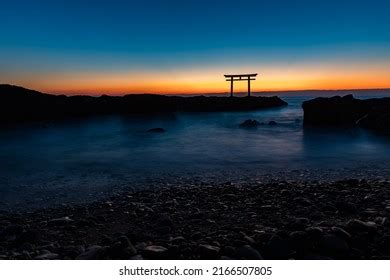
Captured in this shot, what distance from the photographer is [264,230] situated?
12.9 feet

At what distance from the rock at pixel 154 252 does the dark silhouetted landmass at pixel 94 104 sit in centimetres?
2809

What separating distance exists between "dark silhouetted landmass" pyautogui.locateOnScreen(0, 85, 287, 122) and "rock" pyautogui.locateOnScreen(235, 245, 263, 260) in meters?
28.6

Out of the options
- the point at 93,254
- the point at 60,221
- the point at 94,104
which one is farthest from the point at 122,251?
the point at 94,104

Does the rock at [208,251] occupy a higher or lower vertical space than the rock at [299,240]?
lower

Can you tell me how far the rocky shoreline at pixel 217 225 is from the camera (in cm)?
333

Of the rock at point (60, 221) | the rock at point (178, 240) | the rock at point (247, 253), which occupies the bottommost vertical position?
the rock at point (60, 221)

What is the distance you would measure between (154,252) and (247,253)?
33.8 inches

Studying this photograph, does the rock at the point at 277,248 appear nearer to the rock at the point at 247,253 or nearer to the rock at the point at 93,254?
the rock at the point at 247,253

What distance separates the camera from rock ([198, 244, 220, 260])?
3.24 m

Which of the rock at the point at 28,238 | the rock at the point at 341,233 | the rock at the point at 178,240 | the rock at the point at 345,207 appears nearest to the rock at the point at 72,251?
the rock at the point at 28,238

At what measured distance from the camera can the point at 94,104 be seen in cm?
3631

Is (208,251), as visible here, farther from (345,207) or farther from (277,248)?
(345,207)
